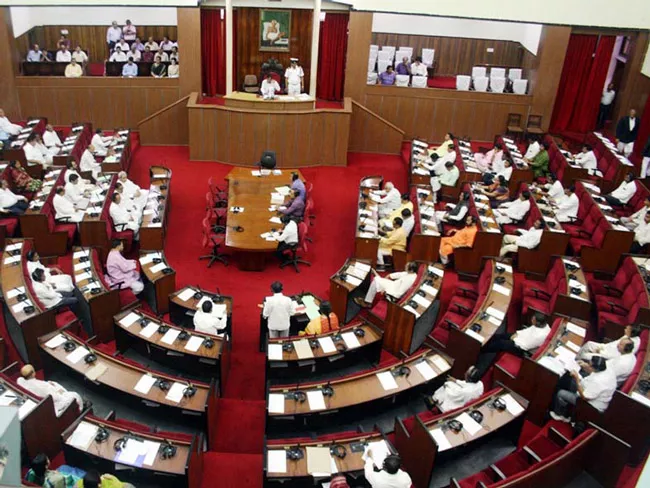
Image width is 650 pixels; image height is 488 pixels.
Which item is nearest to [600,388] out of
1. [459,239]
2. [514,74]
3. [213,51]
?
[459,239]

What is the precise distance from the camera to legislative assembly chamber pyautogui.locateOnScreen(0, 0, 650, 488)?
6926mm

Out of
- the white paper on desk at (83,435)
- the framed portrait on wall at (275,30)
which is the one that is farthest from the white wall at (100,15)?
the white paper on desk at (83,435)

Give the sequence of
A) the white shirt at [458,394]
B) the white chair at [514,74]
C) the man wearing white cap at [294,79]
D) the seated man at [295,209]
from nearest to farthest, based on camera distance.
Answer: the white shirt at [458,394] < the seated man at [295,209] < the man wearing white cap at [294,79] < the white chair at [514,74]

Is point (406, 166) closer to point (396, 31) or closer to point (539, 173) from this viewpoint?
point (539, 173)

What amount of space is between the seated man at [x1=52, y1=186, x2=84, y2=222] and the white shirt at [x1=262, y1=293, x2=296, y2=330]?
467cm

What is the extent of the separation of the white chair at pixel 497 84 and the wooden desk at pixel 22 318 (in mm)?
13350

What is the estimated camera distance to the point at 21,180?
12.3 m

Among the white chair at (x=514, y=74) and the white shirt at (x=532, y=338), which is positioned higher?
the white chair at (x=514, y=74)

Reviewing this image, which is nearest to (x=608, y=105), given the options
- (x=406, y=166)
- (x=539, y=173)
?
(x=539, y=173)

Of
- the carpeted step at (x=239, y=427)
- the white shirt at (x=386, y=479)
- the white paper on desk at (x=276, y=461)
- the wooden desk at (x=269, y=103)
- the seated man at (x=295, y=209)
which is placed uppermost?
the wooden desk at (x=269, y=103)

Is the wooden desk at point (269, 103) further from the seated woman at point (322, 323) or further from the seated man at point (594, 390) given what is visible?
the seated man at point (594, 390)

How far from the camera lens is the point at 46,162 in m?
14.0

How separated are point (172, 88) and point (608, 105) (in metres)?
12.7

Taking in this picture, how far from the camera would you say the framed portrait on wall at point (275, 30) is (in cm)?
1723
